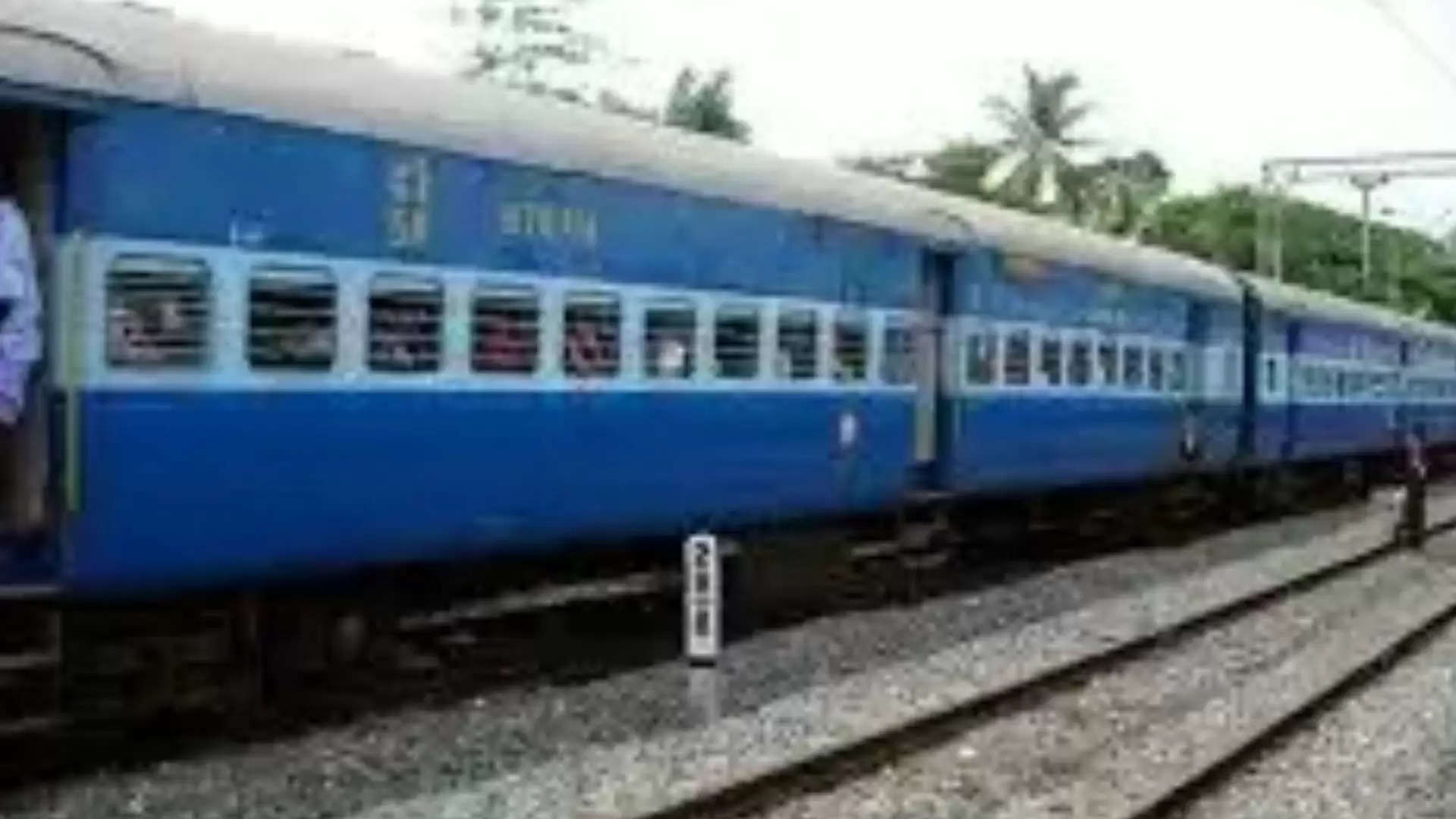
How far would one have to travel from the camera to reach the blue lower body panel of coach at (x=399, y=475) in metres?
11.2

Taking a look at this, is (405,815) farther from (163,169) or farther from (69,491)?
(163,169)

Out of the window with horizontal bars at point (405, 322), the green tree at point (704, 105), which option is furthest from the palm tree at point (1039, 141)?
the window with horizontal bars at point (405, 322)

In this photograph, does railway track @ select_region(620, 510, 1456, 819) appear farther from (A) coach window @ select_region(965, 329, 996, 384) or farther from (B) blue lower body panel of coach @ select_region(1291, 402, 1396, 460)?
(B) blue lower body panel of coach @ select_region(1291, 402, 1396, 460)

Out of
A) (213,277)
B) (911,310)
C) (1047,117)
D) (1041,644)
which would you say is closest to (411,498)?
(213,277)

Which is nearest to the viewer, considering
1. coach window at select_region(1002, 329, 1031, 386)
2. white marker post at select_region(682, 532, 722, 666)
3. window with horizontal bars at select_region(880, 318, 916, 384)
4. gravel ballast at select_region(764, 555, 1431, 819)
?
gravel ballast at select_region(764, 555, 1431, 819)

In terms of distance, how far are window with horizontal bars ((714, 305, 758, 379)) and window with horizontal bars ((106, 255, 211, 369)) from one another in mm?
5604

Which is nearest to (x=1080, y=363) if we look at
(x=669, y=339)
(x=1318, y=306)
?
(x=669, y=339)

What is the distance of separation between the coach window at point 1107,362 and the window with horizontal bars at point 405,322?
13868 millimetres

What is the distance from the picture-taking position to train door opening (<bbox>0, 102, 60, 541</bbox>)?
10.6m

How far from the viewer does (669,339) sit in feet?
52.4

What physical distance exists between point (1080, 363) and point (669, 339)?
10.3 m

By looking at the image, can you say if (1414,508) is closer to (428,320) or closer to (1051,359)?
(1051,359)

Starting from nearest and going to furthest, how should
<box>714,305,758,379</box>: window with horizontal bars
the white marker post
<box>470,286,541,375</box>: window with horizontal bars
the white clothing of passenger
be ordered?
the white clothing of passenger → <box>470,286,541,375</box>: window with horizontal bars → the white marker post → <box>714,305,758,379</box>: window with horizontal bars

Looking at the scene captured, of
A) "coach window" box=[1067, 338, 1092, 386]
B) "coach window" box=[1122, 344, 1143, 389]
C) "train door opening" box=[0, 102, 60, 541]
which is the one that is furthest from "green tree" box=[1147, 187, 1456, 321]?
"train door opening" box=[0, 102, 60, 541]
